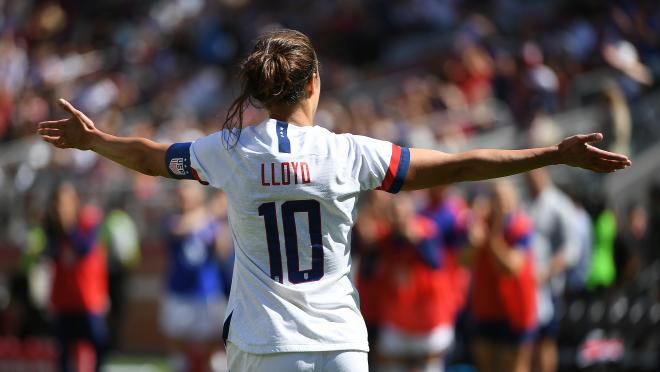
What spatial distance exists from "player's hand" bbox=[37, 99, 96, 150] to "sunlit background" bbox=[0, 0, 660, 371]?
436 centimetres

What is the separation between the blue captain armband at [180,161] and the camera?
3988 millimetres

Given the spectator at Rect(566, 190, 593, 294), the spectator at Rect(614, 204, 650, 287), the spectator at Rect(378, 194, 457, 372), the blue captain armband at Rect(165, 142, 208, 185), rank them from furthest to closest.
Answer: the spectator at Rect(614, 204, 650, 287)
the spectator at Rect(566, 190, 593, 294)
the spectator at Rect(378, 194, 457, 372)
the blue captain armband at Rect(165, 142, 208, 185)

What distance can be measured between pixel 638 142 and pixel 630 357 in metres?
3.64

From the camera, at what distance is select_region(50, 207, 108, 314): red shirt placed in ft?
34.3

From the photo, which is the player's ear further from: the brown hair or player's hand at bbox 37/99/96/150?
player's hand at bbox 37/99/96/150

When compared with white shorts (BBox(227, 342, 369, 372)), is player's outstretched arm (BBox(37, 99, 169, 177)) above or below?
above

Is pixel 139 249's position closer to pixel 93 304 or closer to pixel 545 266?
pixel 93 304

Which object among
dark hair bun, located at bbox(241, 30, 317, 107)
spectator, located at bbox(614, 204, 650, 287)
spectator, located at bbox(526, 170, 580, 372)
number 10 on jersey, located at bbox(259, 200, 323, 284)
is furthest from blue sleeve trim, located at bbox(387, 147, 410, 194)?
spectator, located at bbox(614, 204, 650, 287)

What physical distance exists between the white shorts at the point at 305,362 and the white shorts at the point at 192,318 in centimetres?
682

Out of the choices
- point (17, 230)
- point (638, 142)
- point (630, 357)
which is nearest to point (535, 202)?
point (630, 357)

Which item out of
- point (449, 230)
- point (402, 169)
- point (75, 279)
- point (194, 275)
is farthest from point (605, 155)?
point (75, 279)

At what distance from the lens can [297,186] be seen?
3807 millimetres

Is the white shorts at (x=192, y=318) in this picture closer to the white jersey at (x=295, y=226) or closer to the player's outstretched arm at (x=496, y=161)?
the white jersey at (x=295, y=226)

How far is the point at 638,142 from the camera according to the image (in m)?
13.0
